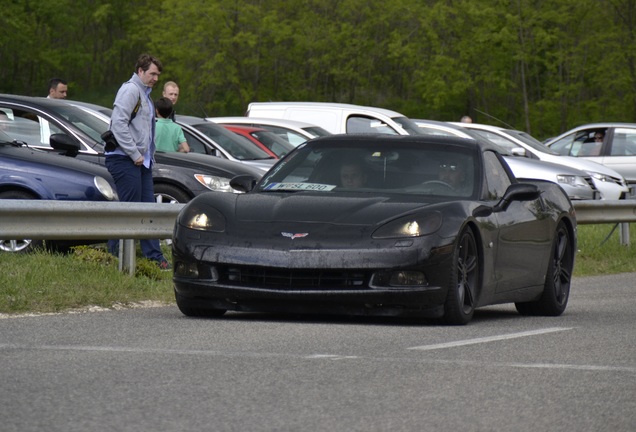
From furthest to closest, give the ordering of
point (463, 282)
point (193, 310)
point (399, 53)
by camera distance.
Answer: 1. point (399, 53)
2. point (193, 310)
3. point (463, 282)

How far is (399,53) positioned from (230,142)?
141 feet

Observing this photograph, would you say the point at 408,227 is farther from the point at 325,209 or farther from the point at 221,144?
the point at 221,144

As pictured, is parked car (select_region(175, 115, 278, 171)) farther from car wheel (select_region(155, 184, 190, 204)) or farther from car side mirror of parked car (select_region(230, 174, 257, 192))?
car side mirror of parked car (select_region(230, 174, 257, 192))

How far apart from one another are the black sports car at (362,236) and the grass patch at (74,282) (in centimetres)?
124

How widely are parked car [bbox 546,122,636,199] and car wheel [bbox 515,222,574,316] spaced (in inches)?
650

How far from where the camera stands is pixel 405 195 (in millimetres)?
9172

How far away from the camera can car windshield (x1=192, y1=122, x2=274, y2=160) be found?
18.6 metres

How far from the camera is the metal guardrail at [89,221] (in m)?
10.5

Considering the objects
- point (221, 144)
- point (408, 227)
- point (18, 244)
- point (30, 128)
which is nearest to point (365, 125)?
point (221, 144)

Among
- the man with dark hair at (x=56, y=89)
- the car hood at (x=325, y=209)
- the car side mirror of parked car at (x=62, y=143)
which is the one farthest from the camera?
the man with dark hair at (x=56, y=89)

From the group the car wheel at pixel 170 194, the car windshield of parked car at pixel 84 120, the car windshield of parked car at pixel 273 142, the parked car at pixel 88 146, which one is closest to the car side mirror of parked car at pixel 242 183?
the parked car at pixel 88 146

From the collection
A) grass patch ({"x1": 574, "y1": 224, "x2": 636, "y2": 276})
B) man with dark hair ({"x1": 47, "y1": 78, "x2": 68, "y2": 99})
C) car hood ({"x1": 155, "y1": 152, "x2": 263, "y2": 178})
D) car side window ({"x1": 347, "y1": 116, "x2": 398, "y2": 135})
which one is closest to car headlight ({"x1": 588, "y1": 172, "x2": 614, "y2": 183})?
grass patch ({"x1": 574, "y1": 224, "x2": 636, "y2": 276})

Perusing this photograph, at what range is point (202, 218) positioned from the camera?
8.77 meters

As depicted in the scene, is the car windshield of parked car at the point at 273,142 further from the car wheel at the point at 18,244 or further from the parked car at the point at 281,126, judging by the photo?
the car wheel at the point at 18,244
